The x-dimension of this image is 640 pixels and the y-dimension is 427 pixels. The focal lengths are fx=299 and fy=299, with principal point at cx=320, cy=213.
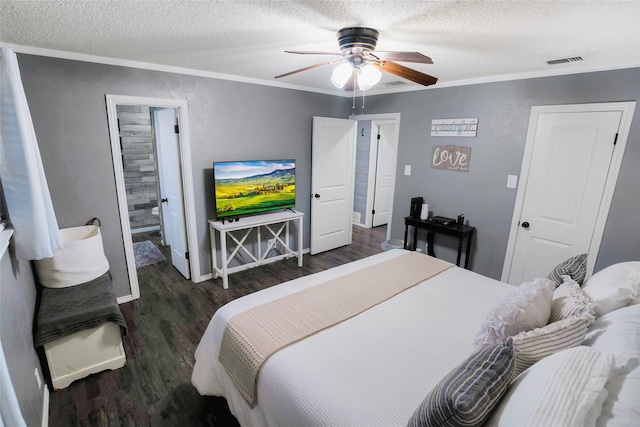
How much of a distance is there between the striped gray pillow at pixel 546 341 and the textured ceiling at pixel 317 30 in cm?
147

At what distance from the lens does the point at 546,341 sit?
3.92 feet

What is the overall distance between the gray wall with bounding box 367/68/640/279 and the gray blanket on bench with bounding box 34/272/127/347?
3.51 meters

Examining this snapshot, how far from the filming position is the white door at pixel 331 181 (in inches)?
169

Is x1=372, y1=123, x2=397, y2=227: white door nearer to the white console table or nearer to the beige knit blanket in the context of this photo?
the white console table

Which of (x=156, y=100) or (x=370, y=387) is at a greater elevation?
(x=156, y=100)

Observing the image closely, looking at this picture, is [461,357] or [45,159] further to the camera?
[45,159]

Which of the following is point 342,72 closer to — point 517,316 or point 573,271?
point 517,316

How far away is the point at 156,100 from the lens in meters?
2.98

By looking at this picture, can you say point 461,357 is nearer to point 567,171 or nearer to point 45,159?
point 567,171

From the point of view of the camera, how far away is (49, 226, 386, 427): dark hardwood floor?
74.6 inches

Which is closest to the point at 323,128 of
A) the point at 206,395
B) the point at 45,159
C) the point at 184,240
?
the point at 184,240

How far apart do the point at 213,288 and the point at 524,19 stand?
3.59 meters

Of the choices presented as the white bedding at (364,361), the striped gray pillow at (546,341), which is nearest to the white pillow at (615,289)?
the striped gray pillow at (546,341)

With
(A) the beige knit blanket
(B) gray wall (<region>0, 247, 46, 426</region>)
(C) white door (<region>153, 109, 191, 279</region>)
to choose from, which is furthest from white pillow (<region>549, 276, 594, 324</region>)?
(C) white door (<region>153, 109, 191, 279</region>)
